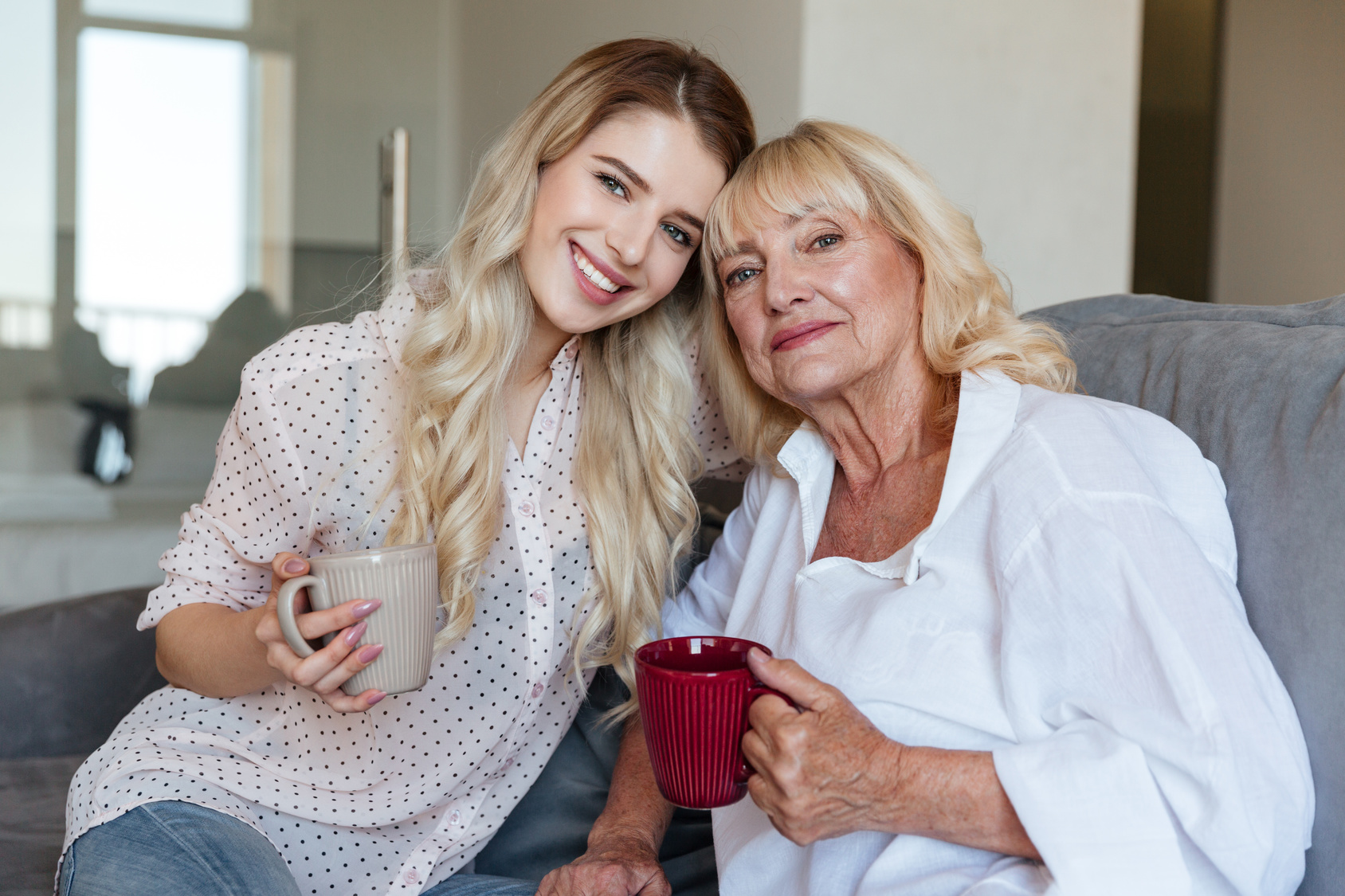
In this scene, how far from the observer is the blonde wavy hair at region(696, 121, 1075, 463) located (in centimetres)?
111

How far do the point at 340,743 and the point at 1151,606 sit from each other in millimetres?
888

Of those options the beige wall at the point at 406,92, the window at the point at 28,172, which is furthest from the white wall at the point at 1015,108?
the window at the point at 28,172

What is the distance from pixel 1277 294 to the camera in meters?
3.35

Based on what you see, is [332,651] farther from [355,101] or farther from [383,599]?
[355,101]

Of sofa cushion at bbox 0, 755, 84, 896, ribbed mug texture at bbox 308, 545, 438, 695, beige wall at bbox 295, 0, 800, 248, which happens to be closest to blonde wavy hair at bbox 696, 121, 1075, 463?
ribbed mug texture at bbox 308, 545, 438, 695

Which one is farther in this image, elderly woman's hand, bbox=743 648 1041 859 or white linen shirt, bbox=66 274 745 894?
white linen shirt, bbox=66 274 745 894

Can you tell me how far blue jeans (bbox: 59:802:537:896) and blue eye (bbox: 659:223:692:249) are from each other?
2.67 feet

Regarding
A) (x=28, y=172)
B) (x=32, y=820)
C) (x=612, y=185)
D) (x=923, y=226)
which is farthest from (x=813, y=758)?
(x=28, y=172)

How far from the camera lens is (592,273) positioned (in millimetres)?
1222

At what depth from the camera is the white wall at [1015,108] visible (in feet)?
5.77

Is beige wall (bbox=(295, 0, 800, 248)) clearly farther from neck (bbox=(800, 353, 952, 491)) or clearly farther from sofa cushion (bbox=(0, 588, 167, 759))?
neck (bbox=(800, 353, 952, 491))

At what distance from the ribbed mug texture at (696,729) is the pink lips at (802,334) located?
41cm

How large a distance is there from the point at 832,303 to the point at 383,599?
0.55 m

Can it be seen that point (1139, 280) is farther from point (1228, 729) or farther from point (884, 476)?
point (1228, 729)
